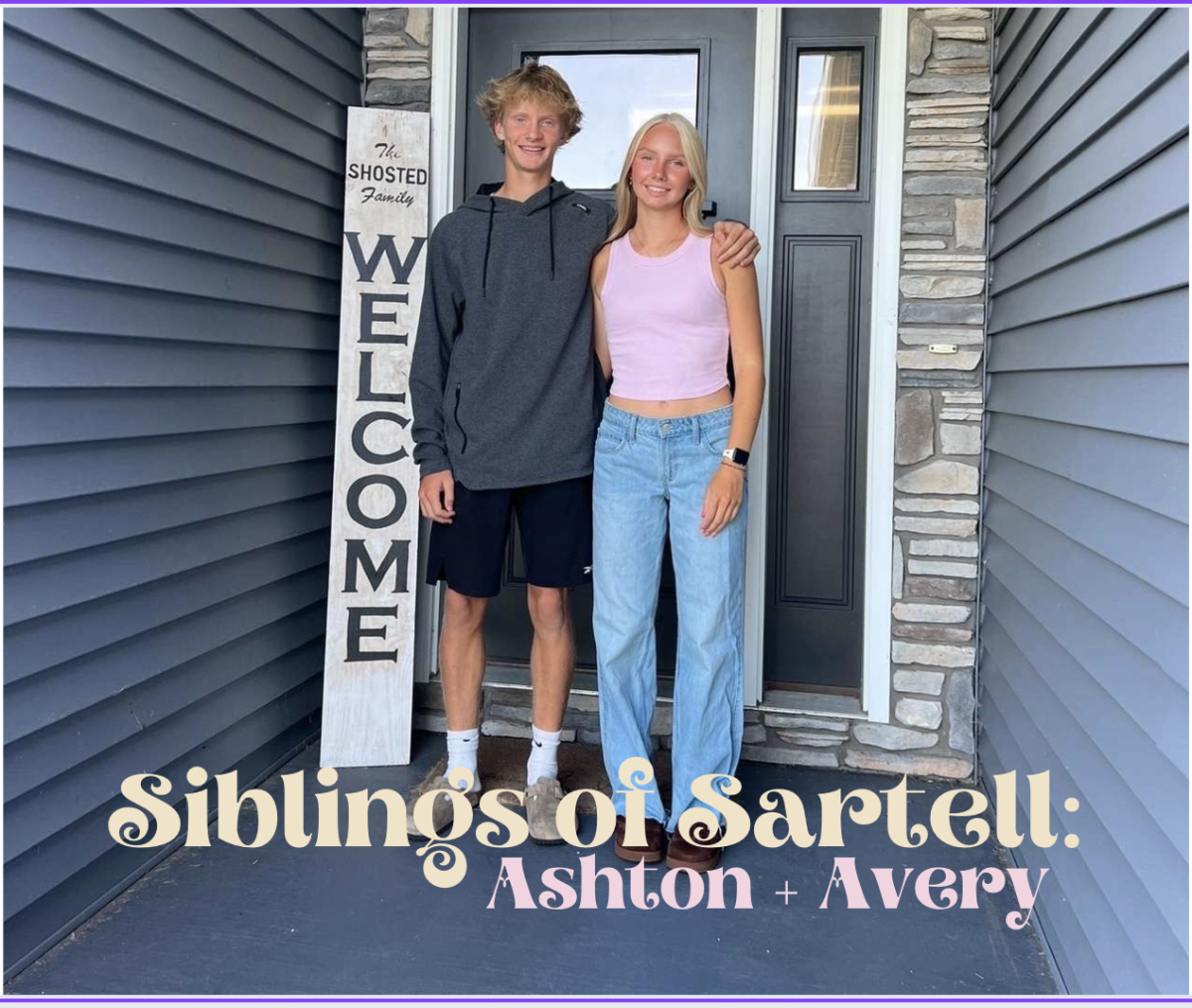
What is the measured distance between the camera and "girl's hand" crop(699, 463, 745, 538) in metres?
2.12

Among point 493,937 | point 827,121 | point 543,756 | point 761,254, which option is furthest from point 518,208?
point 493,937

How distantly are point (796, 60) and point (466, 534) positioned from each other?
1631 millimetres

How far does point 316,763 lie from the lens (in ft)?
9.17

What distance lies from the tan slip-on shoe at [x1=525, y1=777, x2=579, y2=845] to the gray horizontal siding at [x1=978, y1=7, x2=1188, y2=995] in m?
1.03

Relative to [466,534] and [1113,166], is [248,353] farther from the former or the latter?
[1113,166]

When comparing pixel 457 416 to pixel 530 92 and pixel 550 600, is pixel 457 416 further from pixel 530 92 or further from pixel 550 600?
pixel 530 92

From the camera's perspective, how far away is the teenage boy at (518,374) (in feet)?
7.60

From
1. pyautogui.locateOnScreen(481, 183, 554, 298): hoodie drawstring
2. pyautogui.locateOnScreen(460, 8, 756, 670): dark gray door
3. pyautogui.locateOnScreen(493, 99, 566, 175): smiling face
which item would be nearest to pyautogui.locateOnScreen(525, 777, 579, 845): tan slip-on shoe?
pyautogui.locateOnScreen(460, 8, 756, 670): dark gray door

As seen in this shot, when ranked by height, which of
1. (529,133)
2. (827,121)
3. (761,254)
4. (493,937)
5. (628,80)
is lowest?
(493,937)

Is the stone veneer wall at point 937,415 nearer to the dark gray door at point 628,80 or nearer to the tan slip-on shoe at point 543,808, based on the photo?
the dark gray door at point 628,80

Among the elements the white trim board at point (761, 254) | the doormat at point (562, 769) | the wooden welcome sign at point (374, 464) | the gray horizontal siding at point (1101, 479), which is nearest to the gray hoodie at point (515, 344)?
the wooden welcome sign at point (374, 464)

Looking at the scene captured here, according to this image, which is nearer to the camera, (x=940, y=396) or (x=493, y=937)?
(x=493, y=937)

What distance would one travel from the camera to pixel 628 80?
2.94m

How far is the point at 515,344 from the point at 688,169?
21.6 inches
